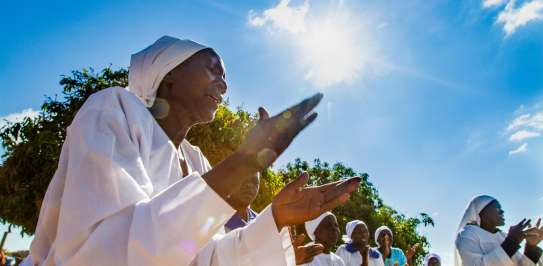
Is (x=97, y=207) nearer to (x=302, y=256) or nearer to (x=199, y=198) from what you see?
(x=199, y=198)

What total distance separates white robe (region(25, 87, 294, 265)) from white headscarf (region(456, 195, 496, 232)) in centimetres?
739

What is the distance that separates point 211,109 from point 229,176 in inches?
46.4

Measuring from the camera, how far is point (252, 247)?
1.84m

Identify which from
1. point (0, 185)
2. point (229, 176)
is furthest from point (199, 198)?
point (0, 185)

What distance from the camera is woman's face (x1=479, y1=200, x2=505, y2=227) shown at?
7.84m

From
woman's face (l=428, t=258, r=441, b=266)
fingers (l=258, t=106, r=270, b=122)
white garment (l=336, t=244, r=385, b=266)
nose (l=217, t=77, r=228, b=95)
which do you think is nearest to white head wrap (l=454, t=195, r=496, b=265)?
white garment (l=336, t=244, r=385, b=266)

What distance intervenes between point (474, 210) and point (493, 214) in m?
0.35

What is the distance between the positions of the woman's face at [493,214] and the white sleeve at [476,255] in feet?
2.23

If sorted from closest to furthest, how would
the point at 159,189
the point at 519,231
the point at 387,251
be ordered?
1. the point at 159,189
2. the point at 519,231
3. the point at 387,251

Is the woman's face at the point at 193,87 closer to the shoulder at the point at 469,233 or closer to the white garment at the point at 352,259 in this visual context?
the shoulder at the point at 469,233

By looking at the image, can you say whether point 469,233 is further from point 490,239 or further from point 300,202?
point 300,202

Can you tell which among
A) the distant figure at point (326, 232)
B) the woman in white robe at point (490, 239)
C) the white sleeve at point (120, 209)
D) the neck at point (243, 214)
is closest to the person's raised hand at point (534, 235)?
the woman in white robe at point (490, 239)

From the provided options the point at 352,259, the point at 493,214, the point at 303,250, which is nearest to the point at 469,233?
the point at 493,214

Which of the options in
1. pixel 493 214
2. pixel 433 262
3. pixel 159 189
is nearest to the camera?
pixel 159 189
